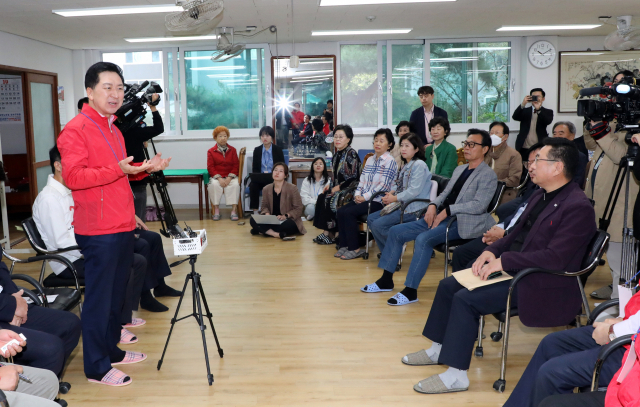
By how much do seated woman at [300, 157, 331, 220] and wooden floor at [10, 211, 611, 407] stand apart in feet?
6.46

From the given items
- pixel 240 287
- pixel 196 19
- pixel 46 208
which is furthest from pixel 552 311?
pixel 196 19

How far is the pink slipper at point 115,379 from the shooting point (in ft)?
9.23

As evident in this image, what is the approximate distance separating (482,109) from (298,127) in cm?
319

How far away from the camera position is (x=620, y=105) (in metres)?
2.98

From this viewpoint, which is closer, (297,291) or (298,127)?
(297,291)

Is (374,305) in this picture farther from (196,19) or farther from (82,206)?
(196,19)

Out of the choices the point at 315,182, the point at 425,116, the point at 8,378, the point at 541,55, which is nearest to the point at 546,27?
the point at 541,55

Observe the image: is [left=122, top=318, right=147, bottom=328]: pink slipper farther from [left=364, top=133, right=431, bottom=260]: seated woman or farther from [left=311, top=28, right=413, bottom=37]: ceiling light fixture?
[left=311, top=28, right=413, bottom=37]: ceiling light fixture

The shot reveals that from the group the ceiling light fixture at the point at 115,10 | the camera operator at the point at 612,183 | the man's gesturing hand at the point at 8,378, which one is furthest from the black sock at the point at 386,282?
the ceiling light fixture at the point at 115,10

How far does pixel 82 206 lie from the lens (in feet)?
8.73

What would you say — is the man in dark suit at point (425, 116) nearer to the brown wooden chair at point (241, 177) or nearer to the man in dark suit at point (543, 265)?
the brown wooden chair at point (241, 177)

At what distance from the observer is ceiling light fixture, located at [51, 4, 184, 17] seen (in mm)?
5660

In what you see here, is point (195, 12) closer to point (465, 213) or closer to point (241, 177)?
point (465, 213)

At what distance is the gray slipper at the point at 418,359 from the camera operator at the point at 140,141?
2257 mm
